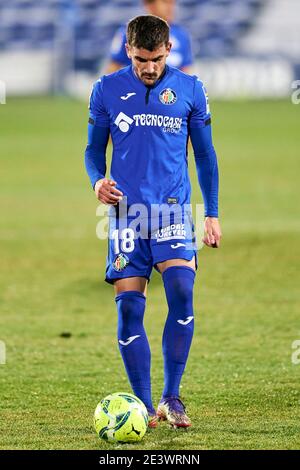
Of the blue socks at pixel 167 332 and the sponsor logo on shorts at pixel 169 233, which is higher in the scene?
the sponsor logo on shorts at pixel 169 233

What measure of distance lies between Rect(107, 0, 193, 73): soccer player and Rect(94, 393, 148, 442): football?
440 centimetres

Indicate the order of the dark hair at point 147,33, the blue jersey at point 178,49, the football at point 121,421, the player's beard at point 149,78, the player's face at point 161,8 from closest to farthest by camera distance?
the football at point 121,421 → the dark hair at point 147,33 → the player's beard at point 149,78 → the player's face at point 161,8 → the blue jersey at point 178,49

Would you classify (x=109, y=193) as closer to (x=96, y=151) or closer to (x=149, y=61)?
(x=96, y=151)

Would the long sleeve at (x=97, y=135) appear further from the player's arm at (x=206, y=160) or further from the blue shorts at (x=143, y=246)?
the player's arm at (x=206, y=160)

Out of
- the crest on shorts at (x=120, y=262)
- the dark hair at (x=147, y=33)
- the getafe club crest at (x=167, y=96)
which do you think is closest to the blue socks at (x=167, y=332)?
the crest on shorts at (x=120, y=262)

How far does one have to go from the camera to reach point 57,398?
21.7 feet

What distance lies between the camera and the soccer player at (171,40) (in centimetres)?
936

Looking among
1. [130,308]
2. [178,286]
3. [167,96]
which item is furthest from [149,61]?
[130,308]

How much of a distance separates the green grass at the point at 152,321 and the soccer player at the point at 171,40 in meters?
2.05

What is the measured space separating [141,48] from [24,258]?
6865mm

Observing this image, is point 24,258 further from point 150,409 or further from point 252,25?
point 252,25

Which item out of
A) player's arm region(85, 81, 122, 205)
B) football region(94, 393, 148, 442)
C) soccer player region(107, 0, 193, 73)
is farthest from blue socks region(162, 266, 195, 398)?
soccer player region(107, 0, 193, 73)

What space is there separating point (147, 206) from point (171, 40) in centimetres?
432

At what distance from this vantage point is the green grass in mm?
5867
